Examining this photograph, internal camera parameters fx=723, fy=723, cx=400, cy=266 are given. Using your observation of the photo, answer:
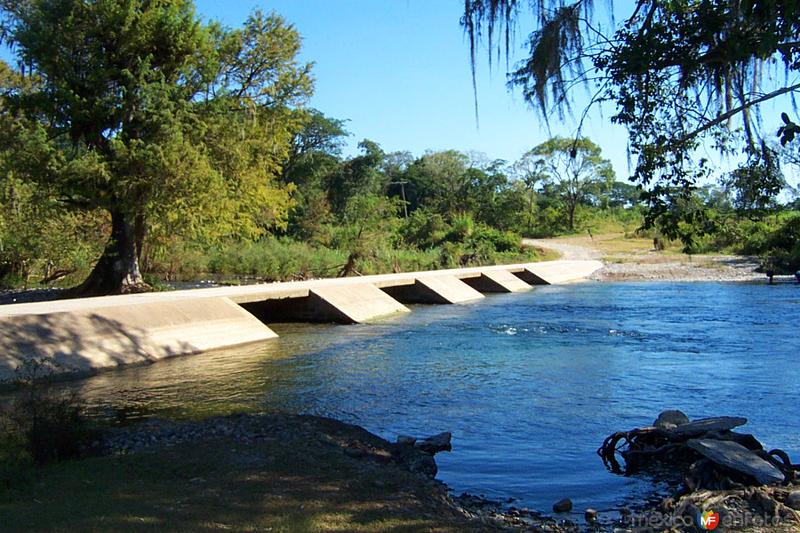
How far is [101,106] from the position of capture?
865 inches

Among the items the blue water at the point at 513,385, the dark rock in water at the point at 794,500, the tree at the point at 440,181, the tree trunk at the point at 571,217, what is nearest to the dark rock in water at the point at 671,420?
the blue water at the point at 513,385

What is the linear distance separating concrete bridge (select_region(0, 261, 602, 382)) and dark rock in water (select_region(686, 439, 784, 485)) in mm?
8257

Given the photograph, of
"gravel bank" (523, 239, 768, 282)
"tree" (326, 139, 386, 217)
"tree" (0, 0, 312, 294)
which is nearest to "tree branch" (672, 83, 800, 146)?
"tree" (0, 0, 312, 294)

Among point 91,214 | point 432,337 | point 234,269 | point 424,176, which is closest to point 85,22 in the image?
point 91,214

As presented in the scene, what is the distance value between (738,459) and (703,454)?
32 centimetres

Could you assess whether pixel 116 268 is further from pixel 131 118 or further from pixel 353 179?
pixel 353 179

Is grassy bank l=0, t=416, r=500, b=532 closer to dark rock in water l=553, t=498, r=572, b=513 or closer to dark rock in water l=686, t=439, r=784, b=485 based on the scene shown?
dark rock in water l=553, t=498, r=572, b=513

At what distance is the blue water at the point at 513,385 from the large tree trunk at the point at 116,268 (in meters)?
7.18

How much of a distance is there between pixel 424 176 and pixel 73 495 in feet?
249

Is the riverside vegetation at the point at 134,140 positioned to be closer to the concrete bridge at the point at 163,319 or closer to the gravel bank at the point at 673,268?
the concrete bridge at the point at 163,319

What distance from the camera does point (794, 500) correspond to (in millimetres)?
5895

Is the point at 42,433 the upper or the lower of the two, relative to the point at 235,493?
upper

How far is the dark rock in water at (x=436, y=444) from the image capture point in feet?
26.9

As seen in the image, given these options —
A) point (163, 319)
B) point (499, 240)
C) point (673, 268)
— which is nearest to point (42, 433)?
point (163, 319)
